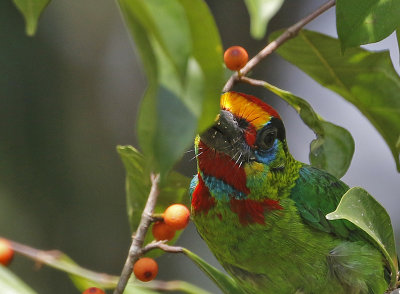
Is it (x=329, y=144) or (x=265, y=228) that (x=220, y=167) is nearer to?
(x=265, y=228)

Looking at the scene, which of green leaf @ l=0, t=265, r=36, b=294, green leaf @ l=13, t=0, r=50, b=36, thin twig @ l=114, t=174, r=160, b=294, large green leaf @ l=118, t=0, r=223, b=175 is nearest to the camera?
large green leaf @ l=118, t=0, r=223, b=175

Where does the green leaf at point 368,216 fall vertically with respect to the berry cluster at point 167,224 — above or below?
above

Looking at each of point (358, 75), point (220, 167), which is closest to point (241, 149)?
point (220, 167)

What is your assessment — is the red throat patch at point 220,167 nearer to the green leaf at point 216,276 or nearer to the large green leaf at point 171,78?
the green leaf at point 216,276

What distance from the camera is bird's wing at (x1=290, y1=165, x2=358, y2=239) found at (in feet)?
7.18

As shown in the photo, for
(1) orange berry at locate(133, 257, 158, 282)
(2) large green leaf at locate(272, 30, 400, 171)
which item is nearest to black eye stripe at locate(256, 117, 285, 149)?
(2) large green leaf at locate(272, 30, 400, 171)

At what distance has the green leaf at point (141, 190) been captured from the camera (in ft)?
6.67

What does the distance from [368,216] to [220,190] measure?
611 mm

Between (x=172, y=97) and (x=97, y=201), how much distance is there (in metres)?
4.40

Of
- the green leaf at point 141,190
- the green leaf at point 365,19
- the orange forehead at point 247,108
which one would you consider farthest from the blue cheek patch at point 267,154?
the green leaf at point 365,19

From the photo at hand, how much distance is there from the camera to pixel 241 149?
2025mm

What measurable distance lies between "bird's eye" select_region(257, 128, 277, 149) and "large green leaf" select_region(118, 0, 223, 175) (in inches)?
43.1

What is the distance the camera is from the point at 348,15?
1.54 metres

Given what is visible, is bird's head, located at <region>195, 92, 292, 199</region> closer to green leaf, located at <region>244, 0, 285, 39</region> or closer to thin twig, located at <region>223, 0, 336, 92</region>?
thin twig, located at <region>223, 0, 336, 92</region>
